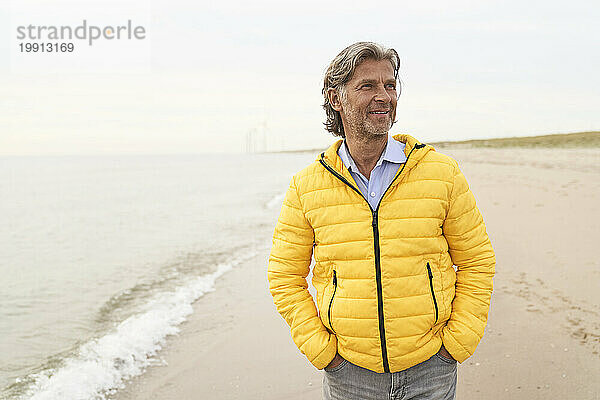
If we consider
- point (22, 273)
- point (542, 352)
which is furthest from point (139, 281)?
point (542, 352)

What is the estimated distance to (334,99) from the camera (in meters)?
2.28

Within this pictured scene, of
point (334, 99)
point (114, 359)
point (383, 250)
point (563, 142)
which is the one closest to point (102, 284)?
point (114, 359)

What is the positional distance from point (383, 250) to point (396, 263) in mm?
70

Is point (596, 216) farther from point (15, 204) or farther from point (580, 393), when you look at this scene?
point (15, 204)

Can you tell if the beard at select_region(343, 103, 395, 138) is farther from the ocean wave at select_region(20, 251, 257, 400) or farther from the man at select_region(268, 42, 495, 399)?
the ocean wave at select_region(20, 251, 257, 400)

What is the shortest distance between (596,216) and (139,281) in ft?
22.7

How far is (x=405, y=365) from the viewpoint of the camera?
211 cm

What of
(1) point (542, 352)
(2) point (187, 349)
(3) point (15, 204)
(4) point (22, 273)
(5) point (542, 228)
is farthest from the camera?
(3) point (15, 204)

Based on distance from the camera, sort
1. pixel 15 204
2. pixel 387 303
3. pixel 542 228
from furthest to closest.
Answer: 1. pixel 15 204
2. pixel 542 228
3. pixel 387 303

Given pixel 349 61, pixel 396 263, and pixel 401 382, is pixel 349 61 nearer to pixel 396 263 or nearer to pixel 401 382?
pixel 396 263

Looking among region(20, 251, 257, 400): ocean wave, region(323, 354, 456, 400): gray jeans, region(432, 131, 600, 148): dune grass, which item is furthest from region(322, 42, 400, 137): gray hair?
region(432, 131, 600, 148): dune grass

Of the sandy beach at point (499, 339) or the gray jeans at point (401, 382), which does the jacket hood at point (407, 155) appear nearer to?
the gray jeans at point (401, 382)

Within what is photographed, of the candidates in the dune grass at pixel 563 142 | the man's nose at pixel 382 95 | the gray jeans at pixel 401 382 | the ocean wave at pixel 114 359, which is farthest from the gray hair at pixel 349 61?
the dune grass at pixel 563 142

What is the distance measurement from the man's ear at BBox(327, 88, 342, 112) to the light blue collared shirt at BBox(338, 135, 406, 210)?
8.6 inches
